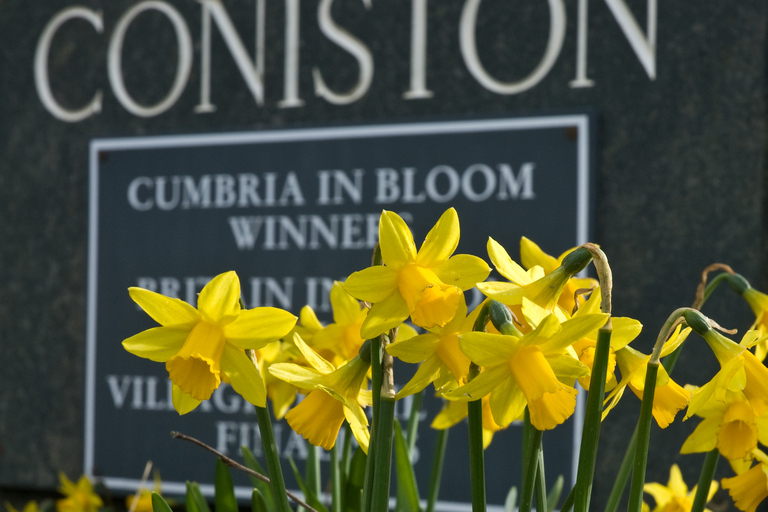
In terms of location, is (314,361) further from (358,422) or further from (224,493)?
(224,493)

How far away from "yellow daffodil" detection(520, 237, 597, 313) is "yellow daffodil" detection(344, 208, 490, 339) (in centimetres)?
9

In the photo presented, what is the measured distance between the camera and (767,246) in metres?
1.49

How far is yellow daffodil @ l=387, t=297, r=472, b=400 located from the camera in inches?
20.2

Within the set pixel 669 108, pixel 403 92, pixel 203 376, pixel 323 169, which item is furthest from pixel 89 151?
pixel 203 376

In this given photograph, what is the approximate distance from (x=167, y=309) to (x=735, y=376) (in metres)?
0.39

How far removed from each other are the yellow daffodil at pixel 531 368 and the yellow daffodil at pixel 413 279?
0.15 ft

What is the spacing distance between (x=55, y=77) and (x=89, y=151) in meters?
0.24

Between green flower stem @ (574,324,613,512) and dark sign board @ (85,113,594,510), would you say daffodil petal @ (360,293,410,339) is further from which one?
dark sign board @ (85,113,594,510)

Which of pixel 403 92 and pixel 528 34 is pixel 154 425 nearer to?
pixel 403 92

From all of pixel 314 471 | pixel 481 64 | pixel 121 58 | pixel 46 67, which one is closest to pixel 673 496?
pixel 314 471

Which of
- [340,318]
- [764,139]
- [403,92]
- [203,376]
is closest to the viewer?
[203,376]

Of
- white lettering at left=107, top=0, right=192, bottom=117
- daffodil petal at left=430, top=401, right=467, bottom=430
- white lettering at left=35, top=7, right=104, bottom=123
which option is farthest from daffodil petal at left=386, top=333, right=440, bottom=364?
white lettering at left=35, top=7, right=104, bottom=123

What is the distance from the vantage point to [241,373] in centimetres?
55

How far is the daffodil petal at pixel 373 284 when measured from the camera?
20.4 inches
